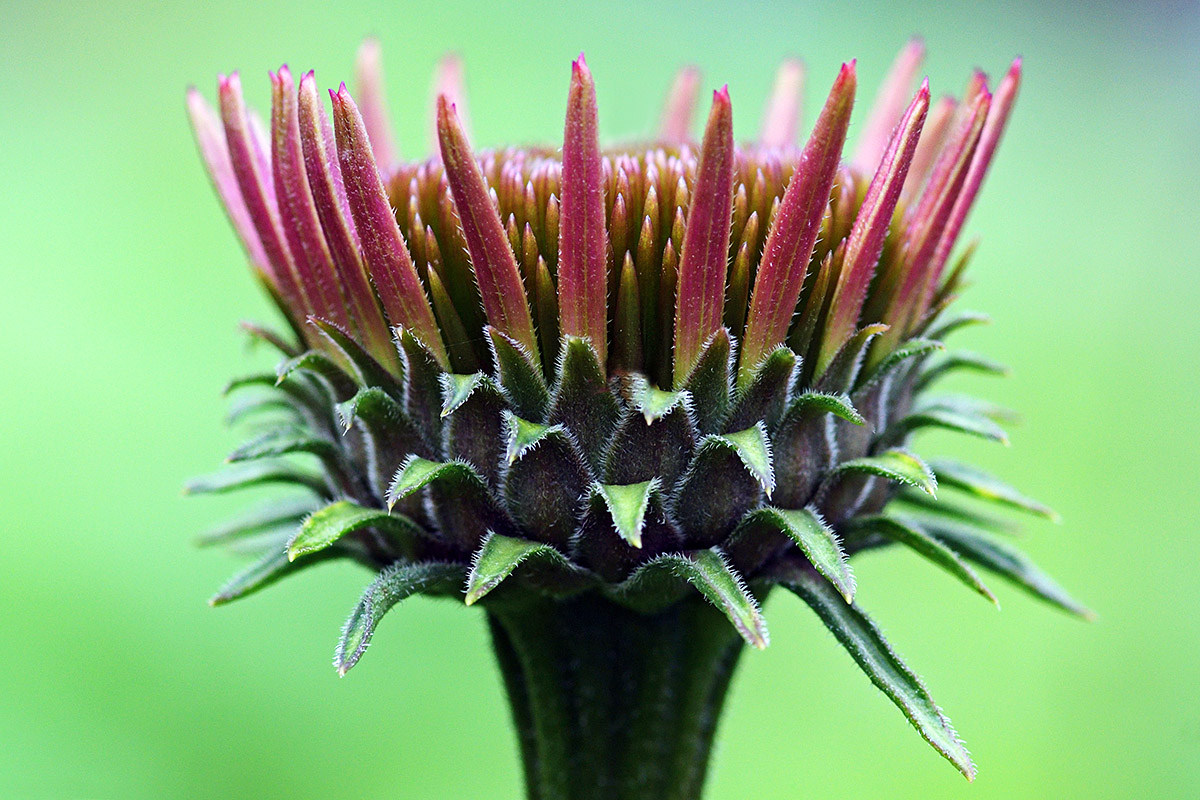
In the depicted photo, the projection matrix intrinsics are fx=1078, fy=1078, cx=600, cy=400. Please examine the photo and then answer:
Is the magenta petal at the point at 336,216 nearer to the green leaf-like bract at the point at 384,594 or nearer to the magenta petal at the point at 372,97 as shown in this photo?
the green leaf-like bract at the point at 384,594

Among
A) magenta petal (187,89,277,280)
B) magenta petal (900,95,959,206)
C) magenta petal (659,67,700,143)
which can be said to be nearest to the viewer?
magenta petal (187,89,277,280)

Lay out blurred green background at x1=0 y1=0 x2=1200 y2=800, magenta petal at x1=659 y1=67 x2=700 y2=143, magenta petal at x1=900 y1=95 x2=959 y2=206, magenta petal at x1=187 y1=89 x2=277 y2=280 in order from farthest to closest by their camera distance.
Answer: blurred green background at x1=0 y1=0 x2=1200 y2=800
magenta petal at x1=659 y1=67 x2=700 y2=143
magenta petal at x1=900 y1=95 x2=959 y2=206
magenta petal at x1=187 y1=89 x2=277 y2=280

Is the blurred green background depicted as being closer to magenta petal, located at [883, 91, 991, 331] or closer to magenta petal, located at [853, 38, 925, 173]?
magenta petal, located at [853, 38, 925, 173]

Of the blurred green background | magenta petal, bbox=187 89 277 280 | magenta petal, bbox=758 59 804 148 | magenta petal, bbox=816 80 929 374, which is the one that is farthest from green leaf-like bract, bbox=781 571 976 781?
the blurred green background

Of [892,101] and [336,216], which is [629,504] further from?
[892,101]

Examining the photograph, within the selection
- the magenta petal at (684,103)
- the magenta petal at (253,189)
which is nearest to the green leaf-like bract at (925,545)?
the magenta petal at (253,189)

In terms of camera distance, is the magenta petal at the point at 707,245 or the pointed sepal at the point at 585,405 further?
the pointed sepal at the point at 585,405

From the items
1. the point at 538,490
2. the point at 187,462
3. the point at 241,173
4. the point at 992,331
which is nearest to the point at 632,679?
the point at 538,490
